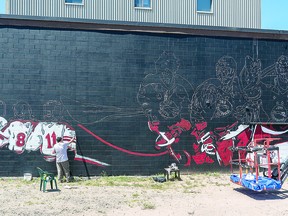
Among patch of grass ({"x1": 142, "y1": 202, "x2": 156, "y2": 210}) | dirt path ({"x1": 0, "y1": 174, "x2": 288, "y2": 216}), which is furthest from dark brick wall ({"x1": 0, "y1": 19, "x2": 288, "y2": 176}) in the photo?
patch of grass ({"x1": 142, "y1": 202, "x2": 156, "y2": 210})

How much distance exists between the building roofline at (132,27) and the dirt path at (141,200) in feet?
17.4

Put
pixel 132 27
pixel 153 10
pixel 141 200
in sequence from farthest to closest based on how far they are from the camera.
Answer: pixel 153 10 → pixel 132 27 → pixel 141 200

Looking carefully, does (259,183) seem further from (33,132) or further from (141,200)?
(33,132)

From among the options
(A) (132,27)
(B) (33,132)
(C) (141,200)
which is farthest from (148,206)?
(A) (132,27)

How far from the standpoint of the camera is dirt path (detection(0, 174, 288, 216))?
7.94 meters

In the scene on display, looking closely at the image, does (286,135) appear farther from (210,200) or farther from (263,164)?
(210,200)

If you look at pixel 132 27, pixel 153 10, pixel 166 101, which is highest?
pixel 153 10

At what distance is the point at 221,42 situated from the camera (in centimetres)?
1291

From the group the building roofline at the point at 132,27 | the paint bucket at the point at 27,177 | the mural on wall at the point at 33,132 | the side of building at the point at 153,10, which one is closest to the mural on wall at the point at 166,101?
the building roofline at the point at 132,27

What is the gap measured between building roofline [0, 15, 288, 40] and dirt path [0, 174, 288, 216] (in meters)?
5.30

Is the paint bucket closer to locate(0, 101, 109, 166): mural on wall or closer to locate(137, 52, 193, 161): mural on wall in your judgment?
locate(0, 101, 109, 166): mural on wall

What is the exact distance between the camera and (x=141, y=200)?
891cm

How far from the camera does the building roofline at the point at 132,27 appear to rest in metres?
11.9

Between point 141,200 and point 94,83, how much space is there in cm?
481
